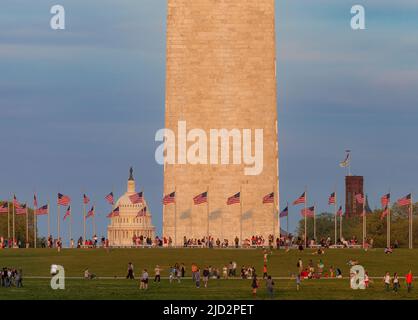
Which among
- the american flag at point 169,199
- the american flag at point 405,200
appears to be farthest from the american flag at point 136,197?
the american flag at point 405,200

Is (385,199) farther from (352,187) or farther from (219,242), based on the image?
(352,187)

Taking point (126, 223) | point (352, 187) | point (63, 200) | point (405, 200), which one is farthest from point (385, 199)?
point (126, 223)

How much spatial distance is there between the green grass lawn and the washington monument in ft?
37.2

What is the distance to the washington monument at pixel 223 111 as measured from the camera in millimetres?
112625

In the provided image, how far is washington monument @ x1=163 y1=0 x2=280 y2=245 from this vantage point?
11262cm

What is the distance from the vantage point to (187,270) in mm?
93938

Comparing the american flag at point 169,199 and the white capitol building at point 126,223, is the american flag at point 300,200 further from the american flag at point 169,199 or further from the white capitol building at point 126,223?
the white capitol building at point 126,223

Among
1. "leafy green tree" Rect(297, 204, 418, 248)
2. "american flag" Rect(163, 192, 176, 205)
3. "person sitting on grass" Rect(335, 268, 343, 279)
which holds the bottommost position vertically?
"person sitting on grass" Rect(335, 268, 343, 279)

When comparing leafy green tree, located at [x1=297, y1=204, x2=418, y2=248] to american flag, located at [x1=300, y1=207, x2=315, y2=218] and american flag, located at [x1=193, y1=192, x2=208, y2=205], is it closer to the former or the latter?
american flag, located at [x1=300, y1=207, x2=315, y2=218]

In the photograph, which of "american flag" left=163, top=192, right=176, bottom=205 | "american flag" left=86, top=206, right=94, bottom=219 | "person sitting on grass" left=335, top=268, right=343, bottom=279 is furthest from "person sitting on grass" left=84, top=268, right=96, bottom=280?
"american flag" left=86, top=206, right=94, bottom=219

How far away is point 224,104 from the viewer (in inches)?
4456

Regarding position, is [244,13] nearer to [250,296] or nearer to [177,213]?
[177,213]

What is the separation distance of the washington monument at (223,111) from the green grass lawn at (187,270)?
37.2ft
